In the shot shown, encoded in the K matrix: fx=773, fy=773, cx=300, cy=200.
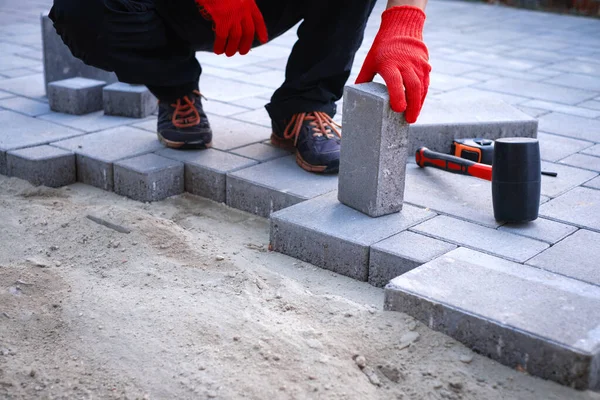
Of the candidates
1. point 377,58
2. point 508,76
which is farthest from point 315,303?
point 508,76

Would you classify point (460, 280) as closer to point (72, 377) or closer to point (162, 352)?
point (162, 352)

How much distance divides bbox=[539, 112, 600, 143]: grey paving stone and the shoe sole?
135 cm

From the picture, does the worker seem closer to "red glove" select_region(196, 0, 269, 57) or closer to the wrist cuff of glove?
"red glove" select_region(196, 0, 269, 57)

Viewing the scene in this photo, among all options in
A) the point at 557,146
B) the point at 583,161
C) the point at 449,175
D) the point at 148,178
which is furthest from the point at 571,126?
the point at 148,178

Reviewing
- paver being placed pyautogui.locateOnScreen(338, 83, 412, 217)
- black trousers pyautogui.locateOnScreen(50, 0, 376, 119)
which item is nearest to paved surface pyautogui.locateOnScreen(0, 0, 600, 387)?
paver being placed pyautogui.locateOnScreen(338, 83, 412, 217)

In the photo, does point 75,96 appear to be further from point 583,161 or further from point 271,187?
point 583,161

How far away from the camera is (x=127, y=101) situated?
3.89m

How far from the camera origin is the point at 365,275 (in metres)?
2.49

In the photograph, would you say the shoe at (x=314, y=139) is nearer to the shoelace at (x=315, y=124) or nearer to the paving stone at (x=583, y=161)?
the shoelace at (x=315, y=124)

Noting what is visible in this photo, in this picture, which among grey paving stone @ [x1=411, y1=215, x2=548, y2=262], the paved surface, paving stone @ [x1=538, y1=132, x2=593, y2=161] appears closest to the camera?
the paved surface

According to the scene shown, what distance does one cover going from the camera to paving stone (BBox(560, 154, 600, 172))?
3.31m

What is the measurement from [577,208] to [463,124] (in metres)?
0.78

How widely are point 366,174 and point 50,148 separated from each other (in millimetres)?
1499

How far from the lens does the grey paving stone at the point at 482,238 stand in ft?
7.87
